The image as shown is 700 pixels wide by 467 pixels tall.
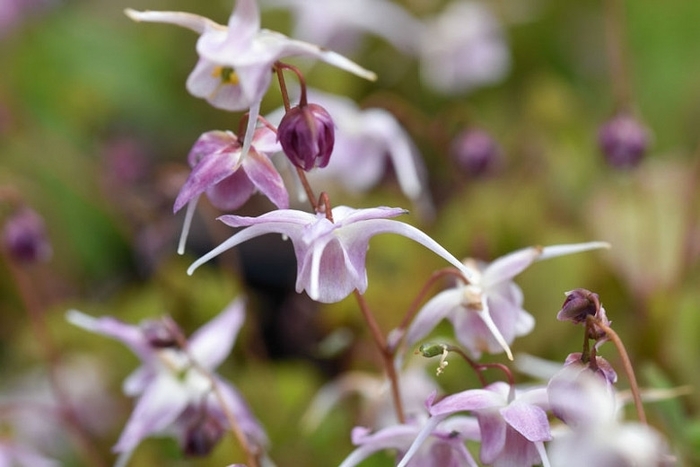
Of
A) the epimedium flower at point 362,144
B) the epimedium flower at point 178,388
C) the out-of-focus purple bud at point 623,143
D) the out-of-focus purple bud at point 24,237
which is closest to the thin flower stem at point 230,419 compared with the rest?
the epimedium flower at point 178,388

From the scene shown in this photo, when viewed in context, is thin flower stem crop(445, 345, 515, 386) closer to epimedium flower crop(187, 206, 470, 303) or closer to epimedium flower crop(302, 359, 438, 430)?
epimedium flower crop(187, 206, 470, 303)

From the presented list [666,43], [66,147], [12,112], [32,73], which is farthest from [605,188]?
[32,73]

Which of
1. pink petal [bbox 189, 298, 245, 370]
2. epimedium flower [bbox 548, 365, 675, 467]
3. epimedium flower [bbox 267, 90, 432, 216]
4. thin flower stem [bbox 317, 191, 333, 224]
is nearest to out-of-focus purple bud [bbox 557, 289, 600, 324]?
epimedium flower [bbox 548, 365, 675, 467]

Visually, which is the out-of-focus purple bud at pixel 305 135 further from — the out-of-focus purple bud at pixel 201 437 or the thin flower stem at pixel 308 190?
the out-of-focus purple bud at pixel 201 437

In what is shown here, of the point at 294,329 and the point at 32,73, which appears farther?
the point at 32,73

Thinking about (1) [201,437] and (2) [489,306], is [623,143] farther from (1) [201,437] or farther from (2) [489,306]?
(1) [201,437]

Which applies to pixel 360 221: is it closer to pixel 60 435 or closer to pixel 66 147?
pixel 60 435
